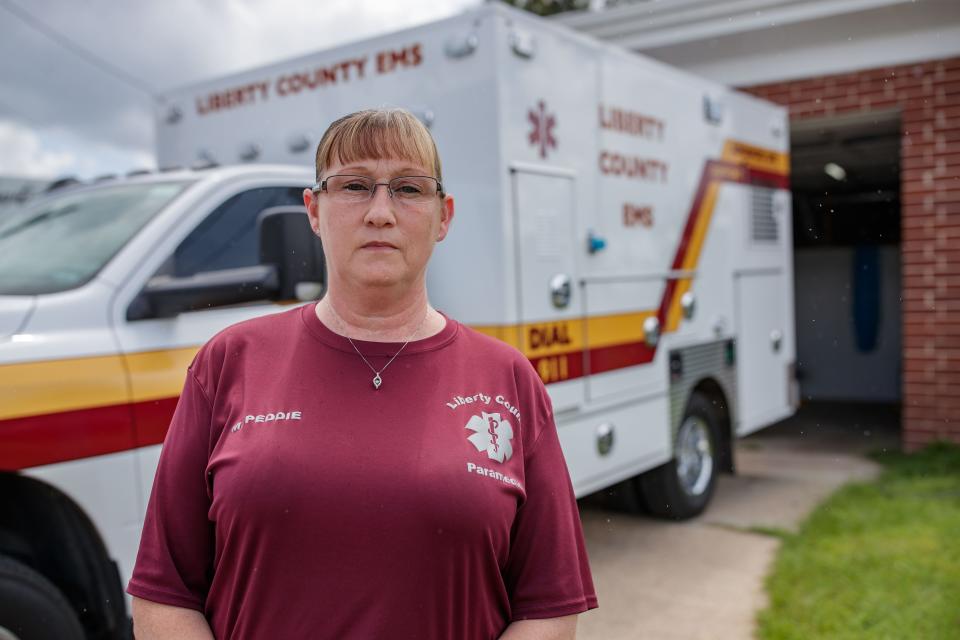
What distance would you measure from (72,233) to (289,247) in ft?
3.15

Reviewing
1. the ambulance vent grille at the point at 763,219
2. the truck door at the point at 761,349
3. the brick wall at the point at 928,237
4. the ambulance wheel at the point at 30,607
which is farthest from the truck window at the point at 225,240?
the brick wall at the point at 928,237

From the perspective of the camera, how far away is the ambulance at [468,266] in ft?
9.00

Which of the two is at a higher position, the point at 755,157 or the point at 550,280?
the point at 755,157

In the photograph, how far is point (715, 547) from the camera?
5.16m

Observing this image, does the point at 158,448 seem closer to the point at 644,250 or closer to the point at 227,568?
the point at 227,568

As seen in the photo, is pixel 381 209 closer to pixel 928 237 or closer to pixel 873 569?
pixel 873 569

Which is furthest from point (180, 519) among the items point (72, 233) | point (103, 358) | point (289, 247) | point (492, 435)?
point (72, 233)

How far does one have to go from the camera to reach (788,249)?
273 inches

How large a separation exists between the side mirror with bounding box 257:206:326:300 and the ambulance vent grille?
160 inches

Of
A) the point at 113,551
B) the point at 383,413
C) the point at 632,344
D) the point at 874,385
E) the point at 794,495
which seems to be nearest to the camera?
the point at 383,413

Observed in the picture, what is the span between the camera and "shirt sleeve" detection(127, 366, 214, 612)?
149 cm

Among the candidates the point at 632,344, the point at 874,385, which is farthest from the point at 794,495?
the point at 874,385

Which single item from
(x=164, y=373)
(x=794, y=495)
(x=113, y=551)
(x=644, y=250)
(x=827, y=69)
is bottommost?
(x=794, y=495)

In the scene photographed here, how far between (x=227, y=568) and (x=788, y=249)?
20.3ft
